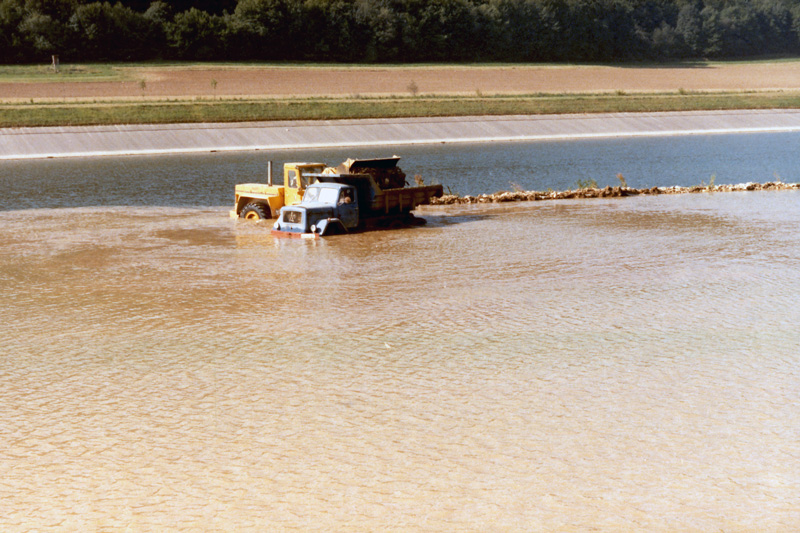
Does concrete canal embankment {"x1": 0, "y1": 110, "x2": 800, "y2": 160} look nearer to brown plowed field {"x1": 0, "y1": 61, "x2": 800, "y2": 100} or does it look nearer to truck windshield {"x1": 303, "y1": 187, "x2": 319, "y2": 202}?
brown plowed field {"x1": 0, "y1": 61, "x2": 800, "y2": 100}

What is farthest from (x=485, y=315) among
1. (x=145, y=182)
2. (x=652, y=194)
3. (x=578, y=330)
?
(x=145, y=182)

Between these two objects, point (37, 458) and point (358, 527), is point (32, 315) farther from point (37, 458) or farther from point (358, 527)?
point (358, 527)

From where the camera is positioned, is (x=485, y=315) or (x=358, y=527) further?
(x=485, y=315)

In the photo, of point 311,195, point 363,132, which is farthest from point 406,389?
point 363,132

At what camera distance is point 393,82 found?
314 ft

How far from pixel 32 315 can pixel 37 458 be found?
7126mm

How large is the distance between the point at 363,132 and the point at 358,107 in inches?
335

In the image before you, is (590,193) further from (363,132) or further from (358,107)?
(358,107)

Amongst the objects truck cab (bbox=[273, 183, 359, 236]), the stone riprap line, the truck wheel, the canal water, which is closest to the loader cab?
the truck wheel

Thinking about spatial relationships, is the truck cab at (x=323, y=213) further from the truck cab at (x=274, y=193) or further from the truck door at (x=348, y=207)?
Answer: the truck cab at (x=274, y=193)

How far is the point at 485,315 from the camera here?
15.9m

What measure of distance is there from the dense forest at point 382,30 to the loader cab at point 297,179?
3196 inches

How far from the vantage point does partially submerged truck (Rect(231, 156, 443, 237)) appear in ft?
82.3

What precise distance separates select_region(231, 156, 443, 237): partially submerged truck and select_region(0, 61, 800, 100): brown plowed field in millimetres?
53641
